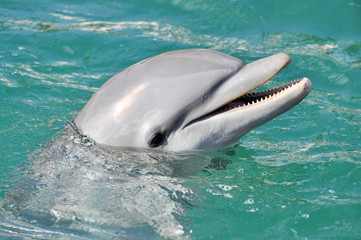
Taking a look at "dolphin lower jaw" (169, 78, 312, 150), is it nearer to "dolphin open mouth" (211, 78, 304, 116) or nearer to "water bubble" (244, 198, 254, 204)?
"dolphin open mouth" (211, 78, 304, 116)

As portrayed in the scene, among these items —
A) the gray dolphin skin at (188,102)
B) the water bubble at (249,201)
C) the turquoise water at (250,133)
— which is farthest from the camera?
the water bubble at (249,201)

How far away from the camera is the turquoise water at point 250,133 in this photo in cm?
578

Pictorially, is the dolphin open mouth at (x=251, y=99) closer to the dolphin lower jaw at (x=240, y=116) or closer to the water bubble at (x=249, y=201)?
the dolphin lower jaw at (x=240, y=116)

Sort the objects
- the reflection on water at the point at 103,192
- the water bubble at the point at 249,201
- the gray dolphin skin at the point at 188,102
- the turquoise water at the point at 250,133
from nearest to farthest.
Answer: the gray dolphin skin at the point at 188,102, the reflection on water at the point at 103,192, the turquoise water at the point at 250,133, the water bubble at the point at 249,201

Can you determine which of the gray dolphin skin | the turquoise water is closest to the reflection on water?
the turquoise water

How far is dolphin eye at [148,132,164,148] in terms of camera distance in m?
5.65

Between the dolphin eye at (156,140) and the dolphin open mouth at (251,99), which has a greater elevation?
the dolphin open mouth at (251,99)

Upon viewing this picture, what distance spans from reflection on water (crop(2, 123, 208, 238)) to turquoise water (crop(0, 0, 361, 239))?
0.11 ft

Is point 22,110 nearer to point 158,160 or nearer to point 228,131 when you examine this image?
point 158,160

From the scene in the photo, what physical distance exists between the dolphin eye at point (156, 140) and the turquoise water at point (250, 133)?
0.51 metres

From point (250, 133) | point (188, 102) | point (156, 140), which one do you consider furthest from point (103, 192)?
point (250, 133)

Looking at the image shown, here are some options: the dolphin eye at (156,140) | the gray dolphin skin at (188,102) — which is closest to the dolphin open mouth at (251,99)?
the gray dolphin skin at (188,102)

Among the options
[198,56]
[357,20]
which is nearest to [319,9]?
[357,20]

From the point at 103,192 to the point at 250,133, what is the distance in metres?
2.96
